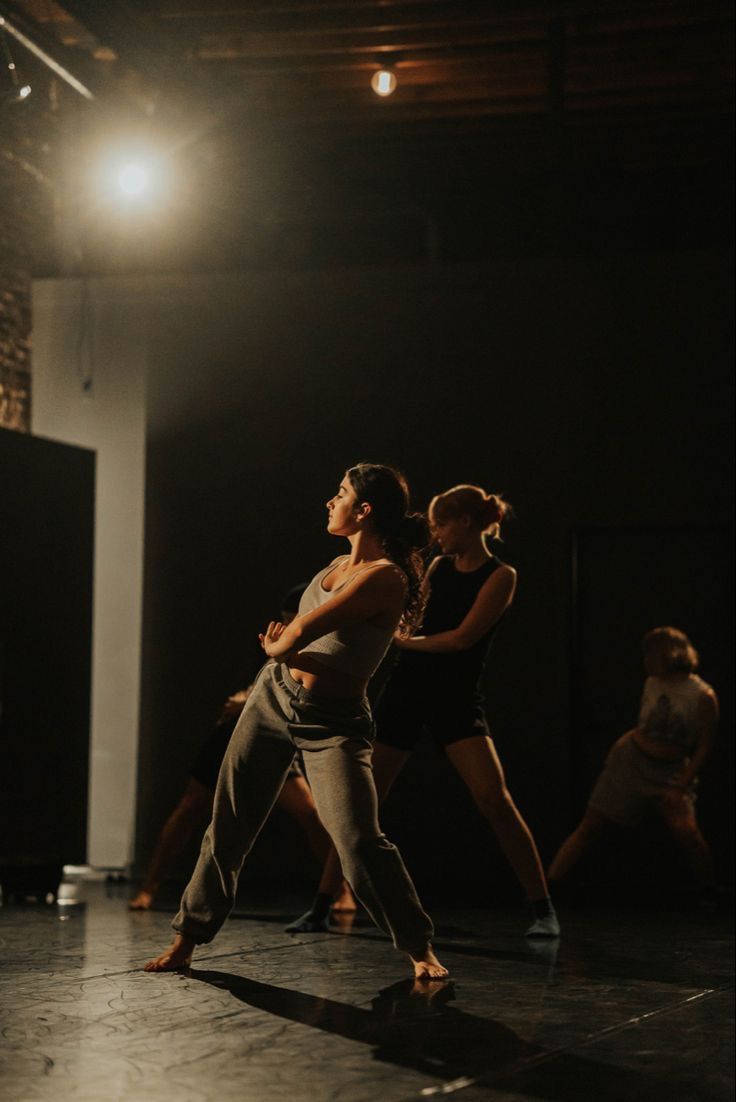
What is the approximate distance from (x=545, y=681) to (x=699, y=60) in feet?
12.6

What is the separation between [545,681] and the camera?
8.12 metres

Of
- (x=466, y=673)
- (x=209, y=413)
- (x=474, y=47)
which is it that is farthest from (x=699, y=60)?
(x=466, y=673)

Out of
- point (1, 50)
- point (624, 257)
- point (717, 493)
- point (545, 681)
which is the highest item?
point (1, 50)

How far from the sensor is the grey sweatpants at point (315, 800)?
410cm

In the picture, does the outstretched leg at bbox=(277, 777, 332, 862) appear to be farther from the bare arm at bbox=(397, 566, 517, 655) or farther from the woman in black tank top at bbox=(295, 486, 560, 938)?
the bare arm at bbox=(397, 566, 517, 655)

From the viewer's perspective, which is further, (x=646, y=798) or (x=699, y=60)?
(x=699, y=60)

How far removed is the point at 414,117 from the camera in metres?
9.78

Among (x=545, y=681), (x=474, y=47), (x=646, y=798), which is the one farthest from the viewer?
(x=474, y=47)

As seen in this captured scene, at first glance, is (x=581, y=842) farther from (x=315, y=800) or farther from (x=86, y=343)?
(x=86, y=343)

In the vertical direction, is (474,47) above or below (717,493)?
above

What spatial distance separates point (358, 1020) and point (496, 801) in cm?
171

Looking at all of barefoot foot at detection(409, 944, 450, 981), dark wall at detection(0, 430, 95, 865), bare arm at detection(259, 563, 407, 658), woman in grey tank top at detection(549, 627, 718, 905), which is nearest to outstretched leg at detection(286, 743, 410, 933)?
barefoot foot at detection(409, 944, 450, 981)

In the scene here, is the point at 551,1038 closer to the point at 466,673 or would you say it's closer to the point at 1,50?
the point at 466,673

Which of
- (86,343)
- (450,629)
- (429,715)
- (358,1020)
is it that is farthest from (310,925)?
(86,343)
